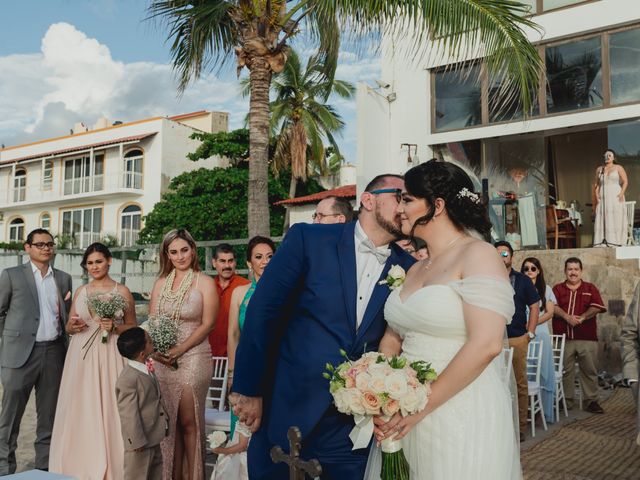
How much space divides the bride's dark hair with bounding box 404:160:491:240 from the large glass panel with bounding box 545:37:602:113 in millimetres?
13031

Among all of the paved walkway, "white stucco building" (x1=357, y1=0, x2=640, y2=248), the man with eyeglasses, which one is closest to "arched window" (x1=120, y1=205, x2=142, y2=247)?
"white stucco building" (x1=357, y1=0, x2=640, y2=248)

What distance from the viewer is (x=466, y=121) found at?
1602 centimetres

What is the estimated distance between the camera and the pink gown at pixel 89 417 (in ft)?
18.9

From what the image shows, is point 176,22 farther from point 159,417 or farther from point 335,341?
point 335,341

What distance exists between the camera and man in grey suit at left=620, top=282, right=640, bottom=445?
16.0 feet

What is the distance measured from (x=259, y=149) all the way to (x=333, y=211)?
6.20 meters

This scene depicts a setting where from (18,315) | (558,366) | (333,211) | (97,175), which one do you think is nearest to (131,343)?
(333,211)

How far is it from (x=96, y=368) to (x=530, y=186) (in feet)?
41.2

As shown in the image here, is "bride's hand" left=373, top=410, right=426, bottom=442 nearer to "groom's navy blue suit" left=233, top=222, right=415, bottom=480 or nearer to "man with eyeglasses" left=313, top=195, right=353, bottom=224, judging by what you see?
"groom's navy blue suit" left=233, top=222, right=415, bottom=480

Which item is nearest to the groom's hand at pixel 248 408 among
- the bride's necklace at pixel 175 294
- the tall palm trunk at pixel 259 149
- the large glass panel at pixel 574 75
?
the bride's necklace at pixel 175 294

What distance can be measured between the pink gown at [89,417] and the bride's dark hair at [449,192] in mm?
3968

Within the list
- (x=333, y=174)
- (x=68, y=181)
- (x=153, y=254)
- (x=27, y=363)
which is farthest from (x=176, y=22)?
(x=68, y=181)

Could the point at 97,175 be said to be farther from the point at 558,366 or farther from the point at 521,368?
the point at 521,368

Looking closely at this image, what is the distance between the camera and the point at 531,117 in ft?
49.7
